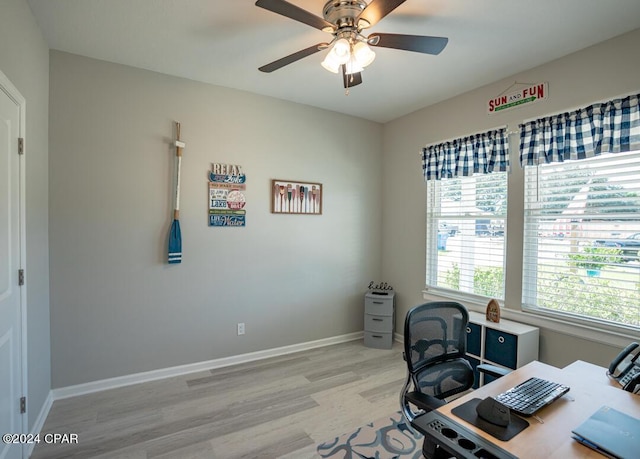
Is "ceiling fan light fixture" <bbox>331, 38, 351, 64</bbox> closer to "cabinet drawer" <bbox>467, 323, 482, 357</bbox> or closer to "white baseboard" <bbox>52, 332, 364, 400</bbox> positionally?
"cabinet drawer" <bbox>467, 323, 482, 357</bbox>

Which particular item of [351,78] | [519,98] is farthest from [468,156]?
[351,78]

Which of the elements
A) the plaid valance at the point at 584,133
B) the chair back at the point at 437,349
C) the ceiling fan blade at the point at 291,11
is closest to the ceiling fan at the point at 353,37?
the ceiling fan blade at the point at 291,11

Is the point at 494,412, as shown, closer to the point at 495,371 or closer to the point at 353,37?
the point at 495,371

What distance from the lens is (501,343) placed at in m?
2.63

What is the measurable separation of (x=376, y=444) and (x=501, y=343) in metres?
1.35

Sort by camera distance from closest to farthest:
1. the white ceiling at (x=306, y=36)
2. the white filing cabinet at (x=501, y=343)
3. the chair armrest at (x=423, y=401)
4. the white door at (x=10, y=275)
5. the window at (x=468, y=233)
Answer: the chair armrest at (x=423, y=401), the white door at (x=10, y=275), the white ceiling at (x=306, y=36), the white filing cabinet at (x=501, y=343), the window at (x=468, y=233)

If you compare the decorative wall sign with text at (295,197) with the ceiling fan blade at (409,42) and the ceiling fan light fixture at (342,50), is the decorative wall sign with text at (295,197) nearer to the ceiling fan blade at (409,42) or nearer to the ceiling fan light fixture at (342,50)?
the ceiling fan light fixture at (342,50)

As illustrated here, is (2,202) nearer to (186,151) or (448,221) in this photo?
(186,151)

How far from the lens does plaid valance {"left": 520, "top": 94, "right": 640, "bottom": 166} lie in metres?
2.19

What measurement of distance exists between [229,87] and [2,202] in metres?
2.17

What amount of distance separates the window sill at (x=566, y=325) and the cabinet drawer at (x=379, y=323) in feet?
2.98

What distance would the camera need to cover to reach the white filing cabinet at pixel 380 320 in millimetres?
3781

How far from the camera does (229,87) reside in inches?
126

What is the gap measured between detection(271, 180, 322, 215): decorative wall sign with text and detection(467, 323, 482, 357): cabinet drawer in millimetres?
2013
